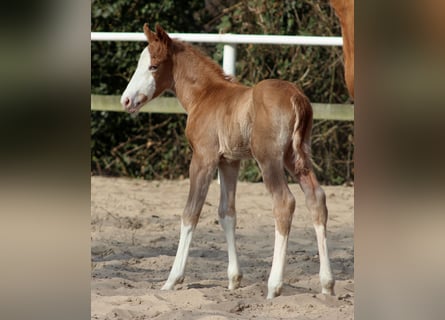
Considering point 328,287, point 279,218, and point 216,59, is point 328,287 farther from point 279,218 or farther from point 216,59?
point 216,59

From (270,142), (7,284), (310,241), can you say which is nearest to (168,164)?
(310,241)

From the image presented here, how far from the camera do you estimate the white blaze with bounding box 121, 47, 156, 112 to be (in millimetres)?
5578

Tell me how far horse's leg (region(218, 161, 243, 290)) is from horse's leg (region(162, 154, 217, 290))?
0.69 ft

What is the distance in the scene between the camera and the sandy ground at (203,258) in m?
4.48

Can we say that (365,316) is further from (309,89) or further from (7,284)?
(309,89)

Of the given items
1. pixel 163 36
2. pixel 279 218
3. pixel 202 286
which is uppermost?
pixel 163 36

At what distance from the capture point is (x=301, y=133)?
4.83 meters

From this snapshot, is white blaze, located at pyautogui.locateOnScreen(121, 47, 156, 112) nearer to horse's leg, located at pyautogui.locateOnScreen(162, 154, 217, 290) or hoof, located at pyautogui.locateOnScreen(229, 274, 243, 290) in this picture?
horse's leg, located at pyautogui.locateOnScreen(162, 154, 217, 290)

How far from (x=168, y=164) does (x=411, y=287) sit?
930 centimetres

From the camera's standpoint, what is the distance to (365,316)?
1.60 m

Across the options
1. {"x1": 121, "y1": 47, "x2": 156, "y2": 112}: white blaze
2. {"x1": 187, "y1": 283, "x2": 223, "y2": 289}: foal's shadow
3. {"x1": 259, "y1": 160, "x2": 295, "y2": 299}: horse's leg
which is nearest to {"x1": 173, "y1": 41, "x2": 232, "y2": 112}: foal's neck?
{"x1": 121, "y1": 47, "x2": 156, "y2": 112}: white blaze

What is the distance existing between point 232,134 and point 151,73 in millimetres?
880

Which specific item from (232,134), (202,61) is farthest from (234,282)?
(202,61)

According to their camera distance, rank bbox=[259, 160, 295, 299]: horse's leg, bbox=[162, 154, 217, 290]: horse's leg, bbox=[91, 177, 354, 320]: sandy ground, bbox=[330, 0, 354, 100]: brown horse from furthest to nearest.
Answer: bbox=[162, 154, 217, 290]: horse's leg, bbox=[330, 0, 354, 100]: brown horse, bbox=[259, 160, 295, 299]: horse's leg, bbox=[91, 177, 354, 320]: sandy ground
